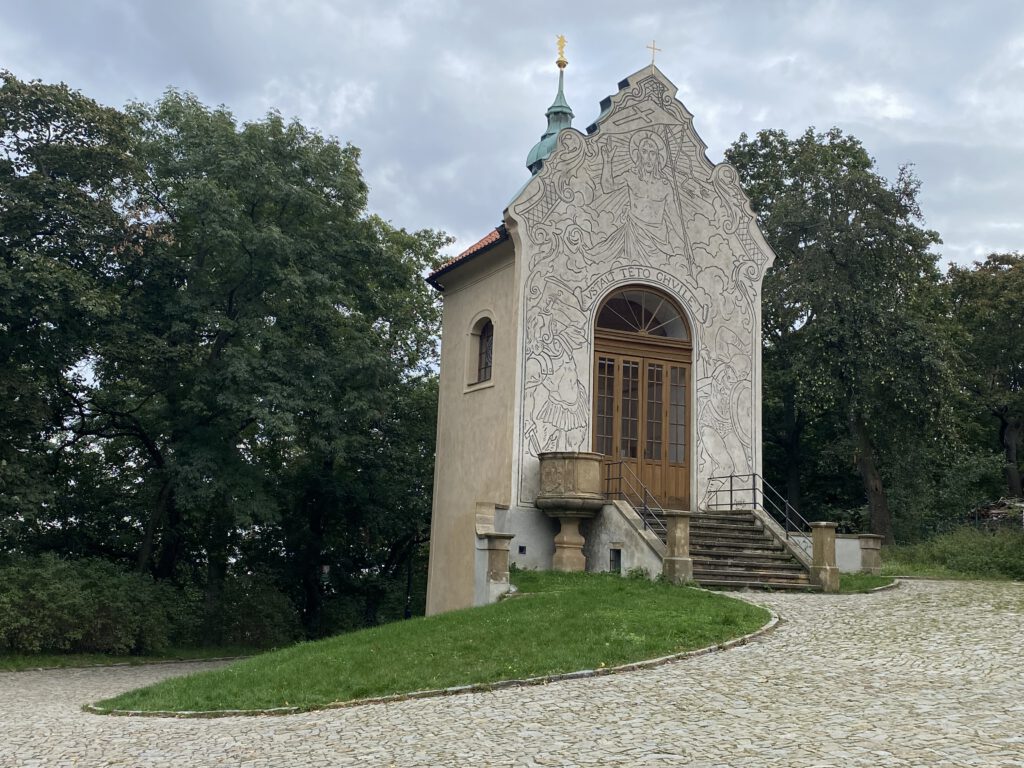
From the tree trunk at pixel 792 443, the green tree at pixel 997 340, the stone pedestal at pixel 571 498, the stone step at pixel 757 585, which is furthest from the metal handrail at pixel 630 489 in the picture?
the green tree at pixel 997 340

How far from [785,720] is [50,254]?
1614 cm

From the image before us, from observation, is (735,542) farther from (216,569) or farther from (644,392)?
(216,569)

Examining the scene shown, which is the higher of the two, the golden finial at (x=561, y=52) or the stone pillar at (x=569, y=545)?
the golden finial at (x=561, y=52)

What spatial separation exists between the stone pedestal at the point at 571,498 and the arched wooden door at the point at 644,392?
5.05ft

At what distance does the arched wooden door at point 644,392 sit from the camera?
766 inches

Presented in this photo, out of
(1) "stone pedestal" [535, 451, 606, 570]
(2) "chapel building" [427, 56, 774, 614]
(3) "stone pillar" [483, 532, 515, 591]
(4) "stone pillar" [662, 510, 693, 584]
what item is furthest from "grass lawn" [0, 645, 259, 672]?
(4) "stone pillar" [662, 510, 693, 584]

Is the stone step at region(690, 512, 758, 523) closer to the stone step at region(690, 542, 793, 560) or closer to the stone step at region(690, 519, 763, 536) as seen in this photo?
the stone step at region(690, 519, 763, 536)

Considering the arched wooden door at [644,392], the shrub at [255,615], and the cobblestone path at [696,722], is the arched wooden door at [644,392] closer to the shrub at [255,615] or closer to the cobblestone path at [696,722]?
the cobblestone path at [696,722]

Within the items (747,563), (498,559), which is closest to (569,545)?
(498,559)

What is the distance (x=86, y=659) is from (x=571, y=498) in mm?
9185

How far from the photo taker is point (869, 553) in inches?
731

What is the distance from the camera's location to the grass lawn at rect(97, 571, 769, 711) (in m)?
10.5

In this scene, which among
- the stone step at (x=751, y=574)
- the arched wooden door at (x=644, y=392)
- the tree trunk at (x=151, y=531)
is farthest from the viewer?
the tree trunk at (x=151, y=531)

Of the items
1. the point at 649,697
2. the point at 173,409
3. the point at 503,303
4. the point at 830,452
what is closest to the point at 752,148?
the point at 830,452
